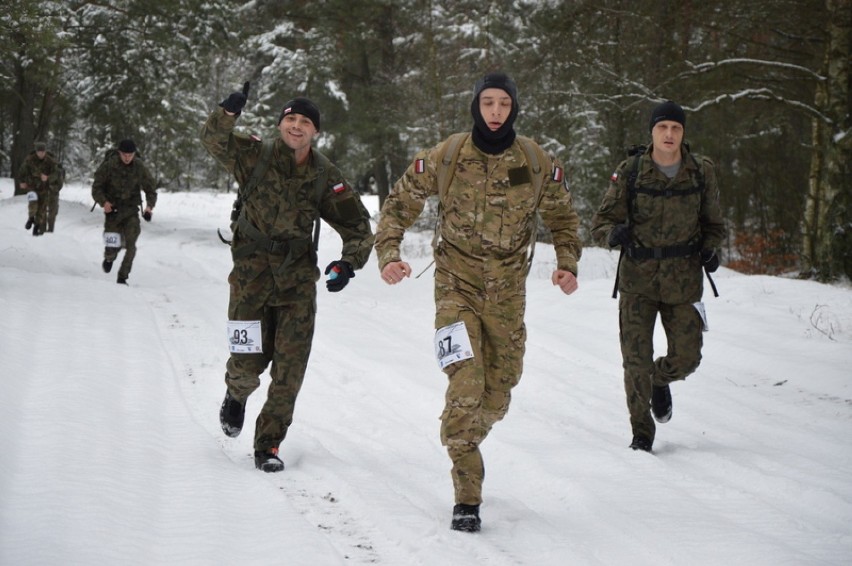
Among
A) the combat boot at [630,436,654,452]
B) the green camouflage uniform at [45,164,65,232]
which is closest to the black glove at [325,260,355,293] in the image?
the combat boot at [630,436,654,452]

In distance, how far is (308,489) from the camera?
5004 millimetres

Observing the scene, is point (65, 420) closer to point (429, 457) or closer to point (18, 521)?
point (18, 521)

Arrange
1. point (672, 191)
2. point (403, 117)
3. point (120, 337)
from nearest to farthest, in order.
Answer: point (672, 191), point (120, 337), point (403, 117)

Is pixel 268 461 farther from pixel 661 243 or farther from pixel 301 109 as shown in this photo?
pixel 661 243

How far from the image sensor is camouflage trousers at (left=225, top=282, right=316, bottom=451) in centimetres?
558

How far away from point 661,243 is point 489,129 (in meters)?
2.13

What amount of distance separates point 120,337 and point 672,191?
236 inches

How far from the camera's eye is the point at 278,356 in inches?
221

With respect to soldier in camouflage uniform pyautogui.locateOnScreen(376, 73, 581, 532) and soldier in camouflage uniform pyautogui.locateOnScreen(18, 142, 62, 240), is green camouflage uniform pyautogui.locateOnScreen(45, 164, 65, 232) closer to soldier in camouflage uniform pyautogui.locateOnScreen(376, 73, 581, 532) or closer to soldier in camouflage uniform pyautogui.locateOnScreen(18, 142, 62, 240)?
soldier in camouflage uniform pyautogui.locateOnScreen(18, 142, 62, 240)

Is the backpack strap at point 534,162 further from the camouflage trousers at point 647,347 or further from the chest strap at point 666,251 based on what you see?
the camouflage trousers at point 647,347

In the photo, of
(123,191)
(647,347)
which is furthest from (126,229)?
(647,347)

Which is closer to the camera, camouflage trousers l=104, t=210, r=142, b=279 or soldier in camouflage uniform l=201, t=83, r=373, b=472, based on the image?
soldier in camouflage uniform l=201, t=83, r=373, b=472

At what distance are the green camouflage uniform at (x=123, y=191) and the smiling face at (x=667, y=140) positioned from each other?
9111 mm

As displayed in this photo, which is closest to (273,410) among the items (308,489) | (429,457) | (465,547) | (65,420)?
(308,489)
